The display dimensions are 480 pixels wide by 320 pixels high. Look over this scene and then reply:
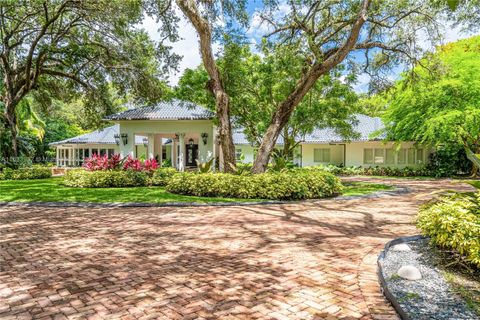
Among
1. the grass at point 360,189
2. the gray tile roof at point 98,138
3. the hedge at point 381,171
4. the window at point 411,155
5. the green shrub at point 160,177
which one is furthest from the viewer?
the gray tile roof at point 98,138

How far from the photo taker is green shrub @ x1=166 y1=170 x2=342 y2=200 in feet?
39.5

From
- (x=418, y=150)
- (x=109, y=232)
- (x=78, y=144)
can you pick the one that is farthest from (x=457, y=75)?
(x=78, y=144)

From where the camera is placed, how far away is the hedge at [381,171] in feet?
86.8

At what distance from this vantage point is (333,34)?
14.3m

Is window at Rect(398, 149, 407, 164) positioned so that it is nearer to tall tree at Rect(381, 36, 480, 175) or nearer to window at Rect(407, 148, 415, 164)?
window at Rect(407, 148, 415, 164)

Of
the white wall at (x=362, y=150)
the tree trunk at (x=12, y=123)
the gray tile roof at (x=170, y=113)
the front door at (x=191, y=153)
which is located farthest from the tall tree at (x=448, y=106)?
the tree trunk at (x=12, y=123)

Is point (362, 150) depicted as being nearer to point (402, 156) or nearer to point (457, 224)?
point (402, 156)

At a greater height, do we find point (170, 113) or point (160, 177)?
point (170, 113)

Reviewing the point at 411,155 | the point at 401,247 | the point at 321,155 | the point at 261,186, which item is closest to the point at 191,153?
the point at 321,155

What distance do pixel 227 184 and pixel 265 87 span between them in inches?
257

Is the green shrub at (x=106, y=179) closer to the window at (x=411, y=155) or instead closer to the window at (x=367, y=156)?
the window at (x=367, y=156)

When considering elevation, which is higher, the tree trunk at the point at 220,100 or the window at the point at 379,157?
the tree trunk at the point at 220,100

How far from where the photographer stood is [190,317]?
11.1 ft

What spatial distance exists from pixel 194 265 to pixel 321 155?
88.3ft
